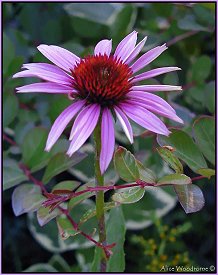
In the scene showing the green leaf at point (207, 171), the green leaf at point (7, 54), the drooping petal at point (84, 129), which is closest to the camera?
the drooping petal at point (84, 129)

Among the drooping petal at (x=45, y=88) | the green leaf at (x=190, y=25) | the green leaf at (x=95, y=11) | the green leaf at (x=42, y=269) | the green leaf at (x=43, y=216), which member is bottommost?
the green leaf at (x=42, y=269)

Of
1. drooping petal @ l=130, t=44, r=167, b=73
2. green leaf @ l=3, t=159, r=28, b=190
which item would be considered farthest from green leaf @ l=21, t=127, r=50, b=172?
drooping petal @ l=130, t=44, r=167, b=73

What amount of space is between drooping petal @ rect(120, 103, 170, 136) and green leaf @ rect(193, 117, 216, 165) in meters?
0.14

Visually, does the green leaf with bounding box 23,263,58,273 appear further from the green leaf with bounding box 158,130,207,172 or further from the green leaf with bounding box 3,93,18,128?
the green leaf with bounding box 158,130,207,172

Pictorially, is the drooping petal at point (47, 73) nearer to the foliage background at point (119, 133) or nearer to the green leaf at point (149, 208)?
the foliage background at point (119, 133)

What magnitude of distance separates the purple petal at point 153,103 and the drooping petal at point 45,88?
0.07 meters

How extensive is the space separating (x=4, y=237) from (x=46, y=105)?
29cm

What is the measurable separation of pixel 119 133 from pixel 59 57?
1.26 ft

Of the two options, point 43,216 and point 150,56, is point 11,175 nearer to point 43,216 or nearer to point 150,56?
point 43,216

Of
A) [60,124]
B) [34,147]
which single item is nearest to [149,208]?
[34,147]

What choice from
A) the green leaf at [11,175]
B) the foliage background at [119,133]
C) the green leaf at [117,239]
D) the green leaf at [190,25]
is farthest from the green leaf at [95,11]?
the green leaf at [117,239]

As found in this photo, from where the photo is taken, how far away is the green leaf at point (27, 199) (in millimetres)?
667

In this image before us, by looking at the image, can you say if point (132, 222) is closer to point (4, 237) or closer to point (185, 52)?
point (4, 237)

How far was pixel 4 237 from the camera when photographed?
1039 millimetres
